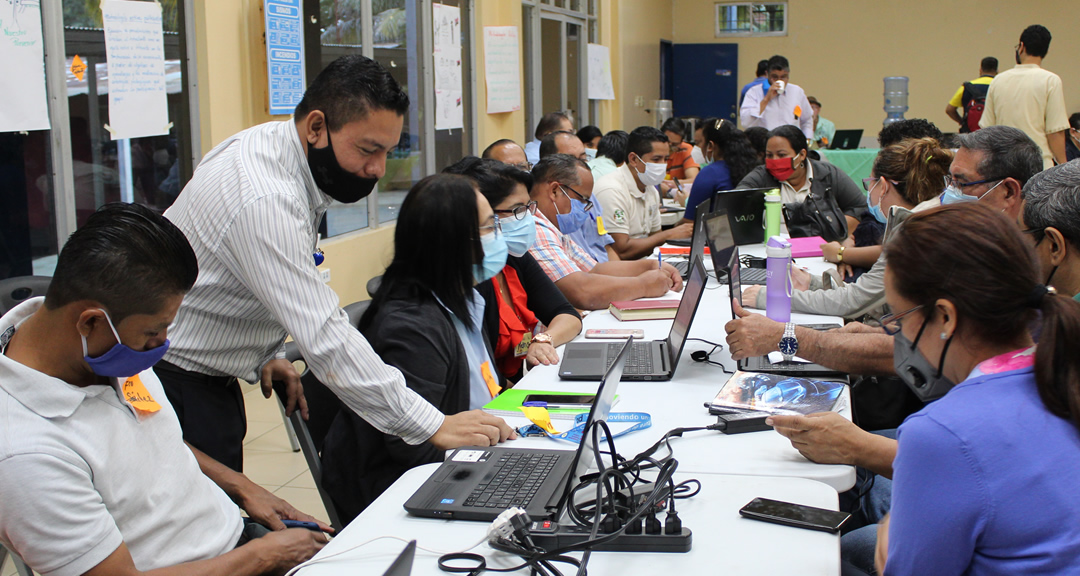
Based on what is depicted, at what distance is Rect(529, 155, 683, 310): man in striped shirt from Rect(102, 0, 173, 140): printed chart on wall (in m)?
1.53

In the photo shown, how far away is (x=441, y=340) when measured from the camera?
192 cm

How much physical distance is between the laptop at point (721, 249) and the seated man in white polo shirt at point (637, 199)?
0.89 metres

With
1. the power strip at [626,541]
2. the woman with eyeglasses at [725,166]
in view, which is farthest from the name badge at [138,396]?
the woman with eyeglasses at [725,166]

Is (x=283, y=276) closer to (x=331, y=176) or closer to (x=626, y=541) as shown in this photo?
(x=331, y=176)

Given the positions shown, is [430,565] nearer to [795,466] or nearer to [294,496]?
[795,466]

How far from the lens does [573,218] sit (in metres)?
3.81

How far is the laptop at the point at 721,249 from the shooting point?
3.40m

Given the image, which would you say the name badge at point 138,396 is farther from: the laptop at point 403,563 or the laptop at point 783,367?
the laptop at point 783,367

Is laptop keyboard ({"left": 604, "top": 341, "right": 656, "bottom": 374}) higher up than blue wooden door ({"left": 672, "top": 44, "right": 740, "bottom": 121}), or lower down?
lower down

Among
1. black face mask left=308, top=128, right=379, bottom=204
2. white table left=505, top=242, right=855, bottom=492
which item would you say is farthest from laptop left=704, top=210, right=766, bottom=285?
black face mask left=308, top=128, right=379, bottom=204

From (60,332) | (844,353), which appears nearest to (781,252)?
(844,353)

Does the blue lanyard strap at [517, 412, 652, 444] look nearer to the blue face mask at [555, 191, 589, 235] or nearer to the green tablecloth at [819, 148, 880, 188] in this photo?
the blue face mask at [555, 191, 589, 235]

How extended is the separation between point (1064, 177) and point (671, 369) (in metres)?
0.97

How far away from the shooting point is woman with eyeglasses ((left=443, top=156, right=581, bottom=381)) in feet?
8.25
